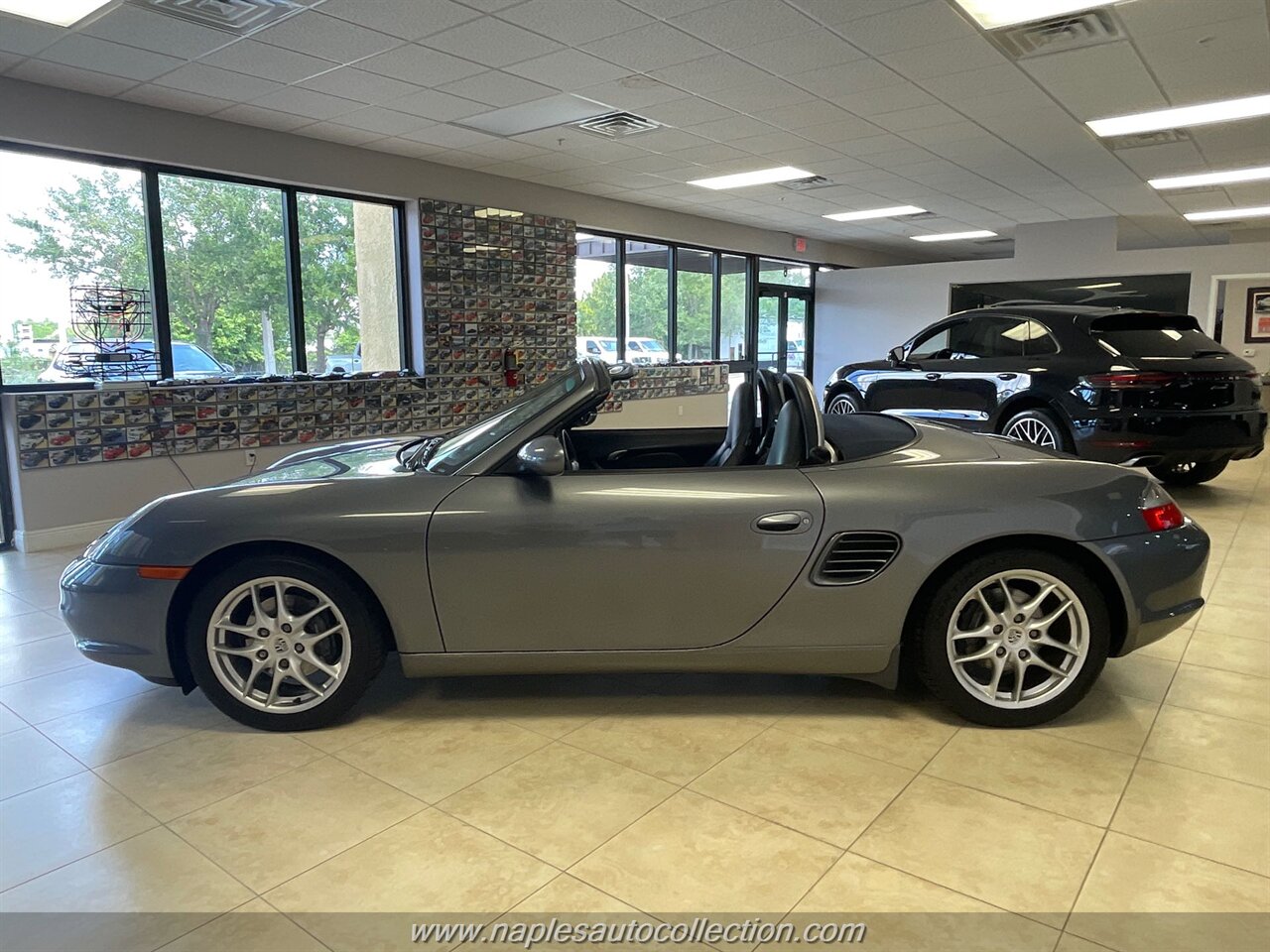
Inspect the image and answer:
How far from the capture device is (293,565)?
2447 millimetres

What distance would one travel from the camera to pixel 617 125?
615cm

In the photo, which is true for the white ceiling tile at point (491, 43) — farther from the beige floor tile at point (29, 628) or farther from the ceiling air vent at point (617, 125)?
the beige floor tile at point (29, 628)

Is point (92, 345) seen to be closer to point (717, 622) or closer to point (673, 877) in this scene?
point (717, 622)

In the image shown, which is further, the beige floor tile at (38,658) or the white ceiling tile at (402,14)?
the white ceiling tile at (402,14)

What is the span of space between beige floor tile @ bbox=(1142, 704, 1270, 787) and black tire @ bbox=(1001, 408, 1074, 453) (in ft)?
11.7

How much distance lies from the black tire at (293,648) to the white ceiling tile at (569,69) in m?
3.44

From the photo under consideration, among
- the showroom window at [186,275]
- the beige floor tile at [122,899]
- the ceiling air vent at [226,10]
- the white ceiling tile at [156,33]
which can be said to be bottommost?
the beige floor tile at [122,899]

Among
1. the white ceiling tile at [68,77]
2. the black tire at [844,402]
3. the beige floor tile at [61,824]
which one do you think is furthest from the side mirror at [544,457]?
the black tire at [844,402]

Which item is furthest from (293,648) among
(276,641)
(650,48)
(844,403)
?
(844,403)

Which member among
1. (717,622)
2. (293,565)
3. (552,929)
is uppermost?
(293,565)

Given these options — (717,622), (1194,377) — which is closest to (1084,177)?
(1194,377)

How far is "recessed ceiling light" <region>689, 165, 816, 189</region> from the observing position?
7883 millimetres

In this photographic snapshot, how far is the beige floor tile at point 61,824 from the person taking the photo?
1946mm

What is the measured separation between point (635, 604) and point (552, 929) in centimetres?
95
